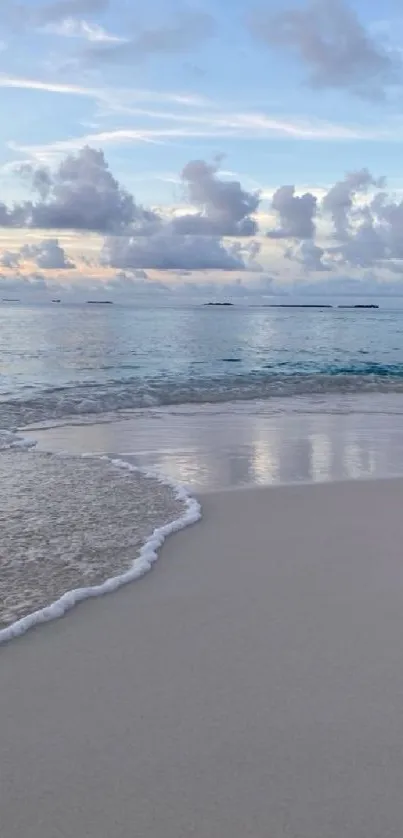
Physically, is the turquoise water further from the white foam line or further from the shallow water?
the white foam line

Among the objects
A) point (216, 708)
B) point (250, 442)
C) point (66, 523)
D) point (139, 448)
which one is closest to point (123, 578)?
→ point (66, 523)

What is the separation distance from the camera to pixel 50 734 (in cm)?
308

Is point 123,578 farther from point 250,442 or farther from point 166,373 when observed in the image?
point 166,373

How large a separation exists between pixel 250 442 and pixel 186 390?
7.43 metres

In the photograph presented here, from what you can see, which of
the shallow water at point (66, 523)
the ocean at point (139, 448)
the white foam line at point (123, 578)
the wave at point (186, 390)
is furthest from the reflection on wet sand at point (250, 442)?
the wave at point (186, 390)

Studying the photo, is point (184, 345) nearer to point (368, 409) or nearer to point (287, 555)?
point (368, 409)

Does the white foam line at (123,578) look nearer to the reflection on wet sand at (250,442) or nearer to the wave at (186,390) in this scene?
the reflection on wet sand at (250,442)

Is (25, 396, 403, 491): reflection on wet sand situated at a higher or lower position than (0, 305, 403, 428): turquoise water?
lower

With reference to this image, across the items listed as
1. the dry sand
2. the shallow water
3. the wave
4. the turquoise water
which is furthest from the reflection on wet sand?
the dry sand

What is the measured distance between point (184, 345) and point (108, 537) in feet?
104

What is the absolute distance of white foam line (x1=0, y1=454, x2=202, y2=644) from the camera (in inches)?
163

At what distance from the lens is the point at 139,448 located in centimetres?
1041

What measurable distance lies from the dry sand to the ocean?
1.85 feet

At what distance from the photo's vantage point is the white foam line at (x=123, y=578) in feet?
Answer: 13.6
